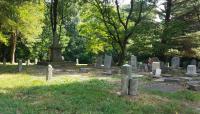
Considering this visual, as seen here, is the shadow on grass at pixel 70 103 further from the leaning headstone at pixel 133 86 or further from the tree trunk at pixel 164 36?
the tree trunk at pixel 164 36

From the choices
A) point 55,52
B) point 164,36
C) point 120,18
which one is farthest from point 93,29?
point 55,52

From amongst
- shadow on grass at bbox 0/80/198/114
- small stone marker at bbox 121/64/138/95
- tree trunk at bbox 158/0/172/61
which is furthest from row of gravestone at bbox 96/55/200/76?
shadow on grass at bbox 0/80/198/114

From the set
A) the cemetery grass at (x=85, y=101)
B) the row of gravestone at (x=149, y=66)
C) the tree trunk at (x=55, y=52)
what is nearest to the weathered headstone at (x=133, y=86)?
the cemetery grass at (x=85, y=101)

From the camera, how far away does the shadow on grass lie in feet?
33.0

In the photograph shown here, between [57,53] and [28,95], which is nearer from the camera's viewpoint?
[28,95]

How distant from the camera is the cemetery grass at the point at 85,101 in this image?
10172 mm

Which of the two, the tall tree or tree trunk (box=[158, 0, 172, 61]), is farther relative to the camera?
tree trunk (box=[158, 0, 172, 61])

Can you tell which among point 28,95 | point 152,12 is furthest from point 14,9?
point 152,12

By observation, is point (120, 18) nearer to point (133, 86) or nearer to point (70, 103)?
point (133, 86)

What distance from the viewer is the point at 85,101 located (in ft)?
37.1

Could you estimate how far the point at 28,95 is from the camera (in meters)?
12.1

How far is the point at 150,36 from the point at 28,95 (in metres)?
22.7

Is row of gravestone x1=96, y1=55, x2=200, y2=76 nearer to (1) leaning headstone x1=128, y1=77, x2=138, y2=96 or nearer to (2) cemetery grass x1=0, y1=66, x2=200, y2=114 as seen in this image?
(2) cemetery grass x1=0, y1=66, x2=200, y2=114

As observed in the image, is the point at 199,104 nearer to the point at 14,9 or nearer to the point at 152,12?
the point at 14,9
